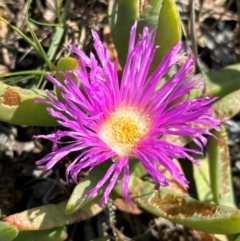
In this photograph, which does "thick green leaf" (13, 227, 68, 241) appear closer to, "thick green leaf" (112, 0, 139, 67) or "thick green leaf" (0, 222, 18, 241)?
"thick green leaf" (0, 222, 18, 241)

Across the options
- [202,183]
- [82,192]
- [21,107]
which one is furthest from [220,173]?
[21,107]

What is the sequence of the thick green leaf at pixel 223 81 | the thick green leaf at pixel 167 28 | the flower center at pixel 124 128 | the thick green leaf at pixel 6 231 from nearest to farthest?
1. the thick green leaf at pixel 6 231
2. the thick green leaf at pixel 167 28
3. the flower center at pixel 124 128
4. the thick green leaf at pixel 223 81

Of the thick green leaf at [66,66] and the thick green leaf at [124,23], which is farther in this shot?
the thick green leaf at [124,23]

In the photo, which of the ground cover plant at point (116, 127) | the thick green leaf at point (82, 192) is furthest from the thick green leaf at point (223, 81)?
the thick green leaf at point (82, 192)

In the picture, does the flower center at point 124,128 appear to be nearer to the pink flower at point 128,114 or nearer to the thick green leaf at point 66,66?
the pink flower at point 128,114

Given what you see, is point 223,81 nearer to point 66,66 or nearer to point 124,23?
point 124,23

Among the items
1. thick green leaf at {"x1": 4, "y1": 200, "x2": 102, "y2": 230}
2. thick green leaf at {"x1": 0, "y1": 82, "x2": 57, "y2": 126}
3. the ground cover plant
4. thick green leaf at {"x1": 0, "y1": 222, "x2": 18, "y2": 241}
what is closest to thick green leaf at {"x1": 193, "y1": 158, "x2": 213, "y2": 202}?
the ground cover plant

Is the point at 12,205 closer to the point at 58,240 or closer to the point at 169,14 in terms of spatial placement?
the point at 58,240
